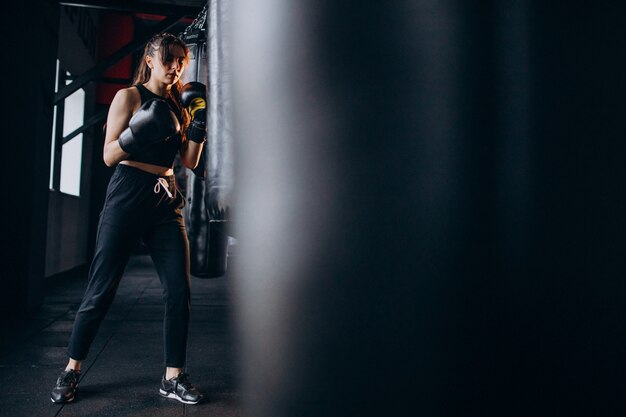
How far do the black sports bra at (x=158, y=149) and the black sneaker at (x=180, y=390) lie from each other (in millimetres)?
746

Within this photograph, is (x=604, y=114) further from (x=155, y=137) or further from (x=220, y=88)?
(x=155, y=137)

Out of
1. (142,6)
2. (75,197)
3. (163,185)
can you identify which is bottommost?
(163,185)

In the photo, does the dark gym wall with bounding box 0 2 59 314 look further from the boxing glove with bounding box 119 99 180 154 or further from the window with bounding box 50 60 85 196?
the window with bounding box 50 60 85 196

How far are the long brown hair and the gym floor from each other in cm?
75

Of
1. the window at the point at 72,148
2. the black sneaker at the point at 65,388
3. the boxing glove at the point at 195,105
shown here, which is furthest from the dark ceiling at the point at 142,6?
the window at the point at 72,148

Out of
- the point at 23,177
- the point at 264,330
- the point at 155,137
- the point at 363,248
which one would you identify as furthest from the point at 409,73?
the point at 23,177

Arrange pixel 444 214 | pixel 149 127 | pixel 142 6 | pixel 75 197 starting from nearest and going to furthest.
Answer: pixel 444 214
pixel 149 127
pixel 142 6
pixel 75 197

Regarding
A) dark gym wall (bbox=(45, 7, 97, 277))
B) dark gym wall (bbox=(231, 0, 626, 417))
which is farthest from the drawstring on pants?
dark gym wall (bbox=(45, 7, 97, 277))

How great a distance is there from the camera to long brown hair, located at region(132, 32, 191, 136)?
1.70 metres

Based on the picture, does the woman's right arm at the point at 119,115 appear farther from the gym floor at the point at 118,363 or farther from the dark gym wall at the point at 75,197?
the dark gym wall at the point at 75,197

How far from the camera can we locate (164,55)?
1720mm

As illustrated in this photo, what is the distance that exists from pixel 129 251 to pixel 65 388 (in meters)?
0.50

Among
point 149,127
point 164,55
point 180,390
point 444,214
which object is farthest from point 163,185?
point 444,214

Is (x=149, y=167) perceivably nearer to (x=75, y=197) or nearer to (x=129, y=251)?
(x=129, y=251)
